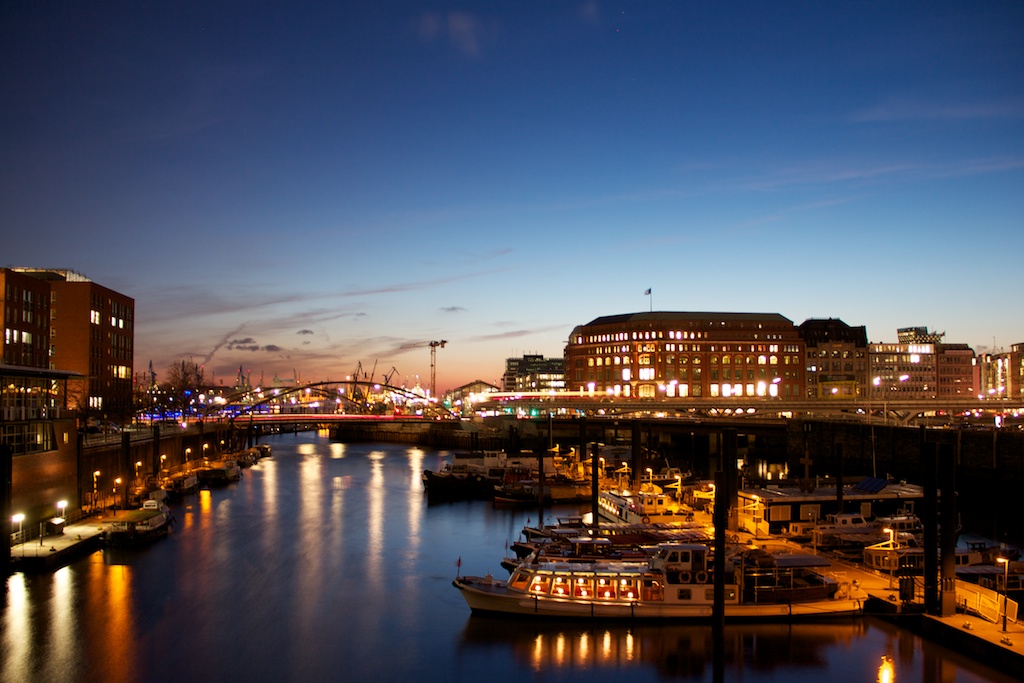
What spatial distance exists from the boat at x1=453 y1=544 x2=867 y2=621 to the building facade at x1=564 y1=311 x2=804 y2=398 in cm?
12088

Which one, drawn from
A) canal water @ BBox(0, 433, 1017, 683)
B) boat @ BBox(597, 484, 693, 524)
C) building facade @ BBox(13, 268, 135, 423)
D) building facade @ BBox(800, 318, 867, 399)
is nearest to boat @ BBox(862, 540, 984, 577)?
canal water @ BBox(0, 433, 1017, 683)

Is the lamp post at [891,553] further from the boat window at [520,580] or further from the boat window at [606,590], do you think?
the boat window at [520,580]

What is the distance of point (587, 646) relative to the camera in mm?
25422

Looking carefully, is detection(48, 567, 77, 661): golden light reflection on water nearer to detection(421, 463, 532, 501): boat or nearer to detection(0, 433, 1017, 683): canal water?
detection(0, 433, 1017, 683): canal water

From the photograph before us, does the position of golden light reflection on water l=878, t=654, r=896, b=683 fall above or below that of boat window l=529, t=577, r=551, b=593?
below

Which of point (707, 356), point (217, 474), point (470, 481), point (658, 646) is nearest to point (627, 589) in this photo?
point (658, 646)

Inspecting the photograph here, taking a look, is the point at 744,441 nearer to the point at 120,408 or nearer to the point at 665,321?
the point at 665,321

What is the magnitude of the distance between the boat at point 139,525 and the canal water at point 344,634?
1126mm

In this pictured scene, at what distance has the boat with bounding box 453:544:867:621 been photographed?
26453 mm

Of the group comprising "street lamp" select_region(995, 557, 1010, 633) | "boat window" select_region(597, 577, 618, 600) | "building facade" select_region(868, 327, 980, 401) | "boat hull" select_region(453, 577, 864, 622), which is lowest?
"boat hull" select_region(453, 577, 864, 622)

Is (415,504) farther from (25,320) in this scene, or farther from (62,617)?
(25,320)

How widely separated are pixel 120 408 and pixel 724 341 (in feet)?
352

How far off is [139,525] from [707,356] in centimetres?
12419

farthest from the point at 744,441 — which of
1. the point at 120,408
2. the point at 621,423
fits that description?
the point at 120,408
